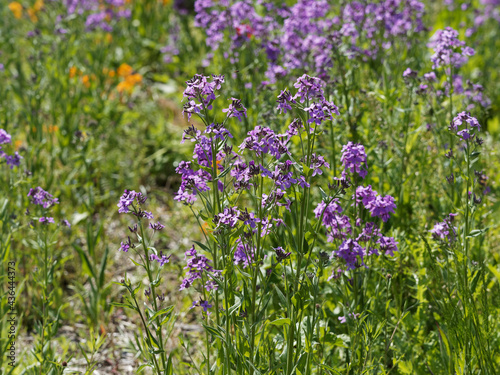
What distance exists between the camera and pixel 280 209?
2297 mm

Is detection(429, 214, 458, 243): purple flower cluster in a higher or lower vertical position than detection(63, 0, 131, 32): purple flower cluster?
lower

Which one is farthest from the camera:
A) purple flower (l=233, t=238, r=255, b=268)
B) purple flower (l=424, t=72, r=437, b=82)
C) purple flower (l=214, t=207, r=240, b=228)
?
purple flower (l=424, t=72, r=437, b=82)

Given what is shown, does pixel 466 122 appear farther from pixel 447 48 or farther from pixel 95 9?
pixel 95 9

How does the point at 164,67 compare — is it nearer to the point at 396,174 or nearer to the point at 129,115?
the point at 129,115

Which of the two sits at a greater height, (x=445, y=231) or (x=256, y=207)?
(x=256, y=207)

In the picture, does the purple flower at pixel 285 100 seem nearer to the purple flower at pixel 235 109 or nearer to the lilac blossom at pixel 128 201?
the purple flower at pixel 235 109

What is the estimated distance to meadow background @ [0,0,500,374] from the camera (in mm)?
2346

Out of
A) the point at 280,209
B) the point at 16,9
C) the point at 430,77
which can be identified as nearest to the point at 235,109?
the point at 280,209

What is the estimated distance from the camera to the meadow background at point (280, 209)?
7.70 feet

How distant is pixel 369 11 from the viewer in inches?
170

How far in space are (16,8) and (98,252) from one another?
5.78 m

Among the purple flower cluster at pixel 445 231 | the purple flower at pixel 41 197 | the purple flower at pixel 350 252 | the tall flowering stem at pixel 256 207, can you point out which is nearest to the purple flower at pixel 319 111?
the tall flowering stem at pixel 256 207

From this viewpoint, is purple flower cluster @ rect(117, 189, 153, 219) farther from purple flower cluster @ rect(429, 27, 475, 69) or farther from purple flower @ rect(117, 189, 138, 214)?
purple flower cluster @ rect(429, 27, 475, 69)

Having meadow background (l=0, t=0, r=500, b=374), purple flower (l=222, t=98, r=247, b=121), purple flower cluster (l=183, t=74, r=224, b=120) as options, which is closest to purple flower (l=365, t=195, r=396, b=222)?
meadow background (l=0, t=0, r=500, b=374)
